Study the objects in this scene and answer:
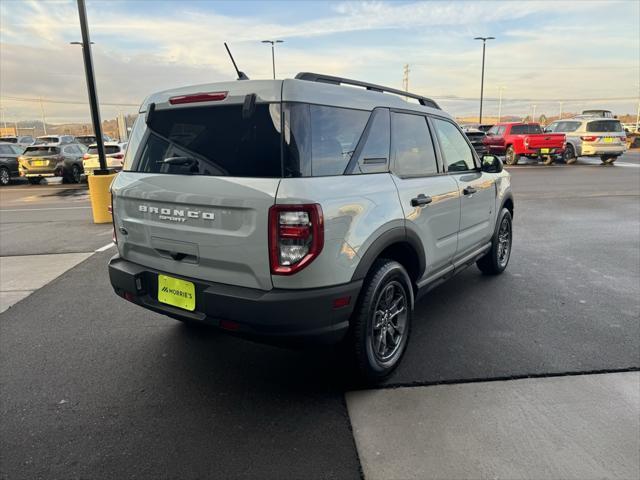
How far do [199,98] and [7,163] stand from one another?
63.2ft

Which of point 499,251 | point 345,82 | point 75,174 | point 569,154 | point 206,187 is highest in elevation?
point 345,82

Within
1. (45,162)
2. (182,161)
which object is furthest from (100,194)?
(45,162)

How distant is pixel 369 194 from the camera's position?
2.84 meters

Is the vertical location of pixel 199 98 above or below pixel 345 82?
below

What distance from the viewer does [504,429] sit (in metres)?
2.61

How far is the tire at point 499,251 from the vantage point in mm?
5137

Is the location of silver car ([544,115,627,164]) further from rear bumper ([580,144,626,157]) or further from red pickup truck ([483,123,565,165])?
red pickup truck ([483,123,565,165])

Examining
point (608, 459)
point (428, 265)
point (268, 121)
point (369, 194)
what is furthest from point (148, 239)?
point (608, 459)

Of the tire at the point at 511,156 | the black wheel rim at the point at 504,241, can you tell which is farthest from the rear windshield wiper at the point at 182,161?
the tire at the point at 511,156

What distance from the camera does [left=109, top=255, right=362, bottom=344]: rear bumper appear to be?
2490 mm

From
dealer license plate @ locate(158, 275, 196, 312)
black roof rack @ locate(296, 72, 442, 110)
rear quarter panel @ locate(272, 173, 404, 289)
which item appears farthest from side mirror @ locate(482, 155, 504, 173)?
dealer license plate @ locate(158, 275, 196, 312)

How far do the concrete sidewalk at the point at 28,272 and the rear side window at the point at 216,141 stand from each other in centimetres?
283

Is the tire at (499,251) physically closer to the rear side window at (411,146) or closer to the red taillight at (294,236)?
the rear side window at (411,146)

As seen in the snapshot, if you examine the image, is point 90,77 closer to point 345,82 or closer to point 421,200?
point 345,82
